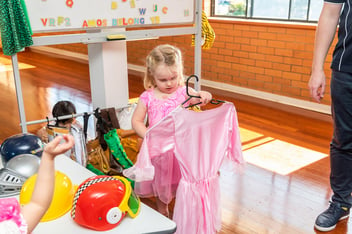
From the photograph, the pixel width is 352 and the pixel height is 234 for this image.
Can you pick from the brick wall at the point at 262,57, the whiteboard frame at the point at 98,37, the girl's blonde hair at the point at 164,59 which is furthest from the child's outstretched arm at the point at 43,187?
the brick wall at the point at 262,57

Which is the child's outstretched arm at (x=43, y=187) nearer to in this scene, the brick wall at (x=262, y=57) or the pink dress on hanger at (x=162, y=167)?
the pink dress on hanger at (x=162, y=167)

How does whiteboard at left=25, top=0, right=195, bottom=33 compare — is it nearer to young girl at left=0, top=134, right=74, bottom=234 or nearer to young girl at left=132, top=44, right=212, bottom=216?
young girl at left=132, top=44, right=212, bottom=216

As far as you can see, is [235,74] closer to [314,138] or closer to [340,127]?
[314,138]

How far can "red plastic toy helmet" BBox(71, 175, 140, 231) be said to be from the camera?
3.92ft

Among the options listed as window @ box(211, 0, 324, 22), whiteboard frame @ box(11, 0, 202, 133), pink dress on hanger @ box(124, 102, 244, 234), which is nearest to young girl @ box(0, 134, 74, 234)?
pink dress on hanger @ box(124, 102, 244, 234)

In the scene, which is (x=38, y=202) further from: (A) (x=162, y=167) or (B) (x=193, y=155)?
(A) (x=162, y=167)

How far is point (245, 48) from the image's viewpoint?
15.6 ft

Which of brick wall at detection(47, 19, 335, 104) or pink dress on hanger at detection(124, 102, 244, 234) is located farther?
brick wall at detection(47, 19, 335, 104)

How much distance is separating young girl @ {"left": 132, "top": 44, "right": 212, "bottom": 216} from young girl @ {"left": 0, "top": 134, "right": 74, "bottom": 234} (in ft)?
2.92

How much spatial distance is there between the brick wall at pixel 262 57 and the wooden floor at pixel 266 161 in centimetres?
29

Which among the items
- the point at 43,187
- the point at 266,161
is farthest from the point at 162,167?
the point at 266,161

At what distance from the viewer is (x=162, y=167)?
Result: 1842 millimetres

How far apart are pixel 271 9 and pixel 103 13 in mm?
2835

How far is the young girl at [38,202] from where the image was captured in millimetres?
908
